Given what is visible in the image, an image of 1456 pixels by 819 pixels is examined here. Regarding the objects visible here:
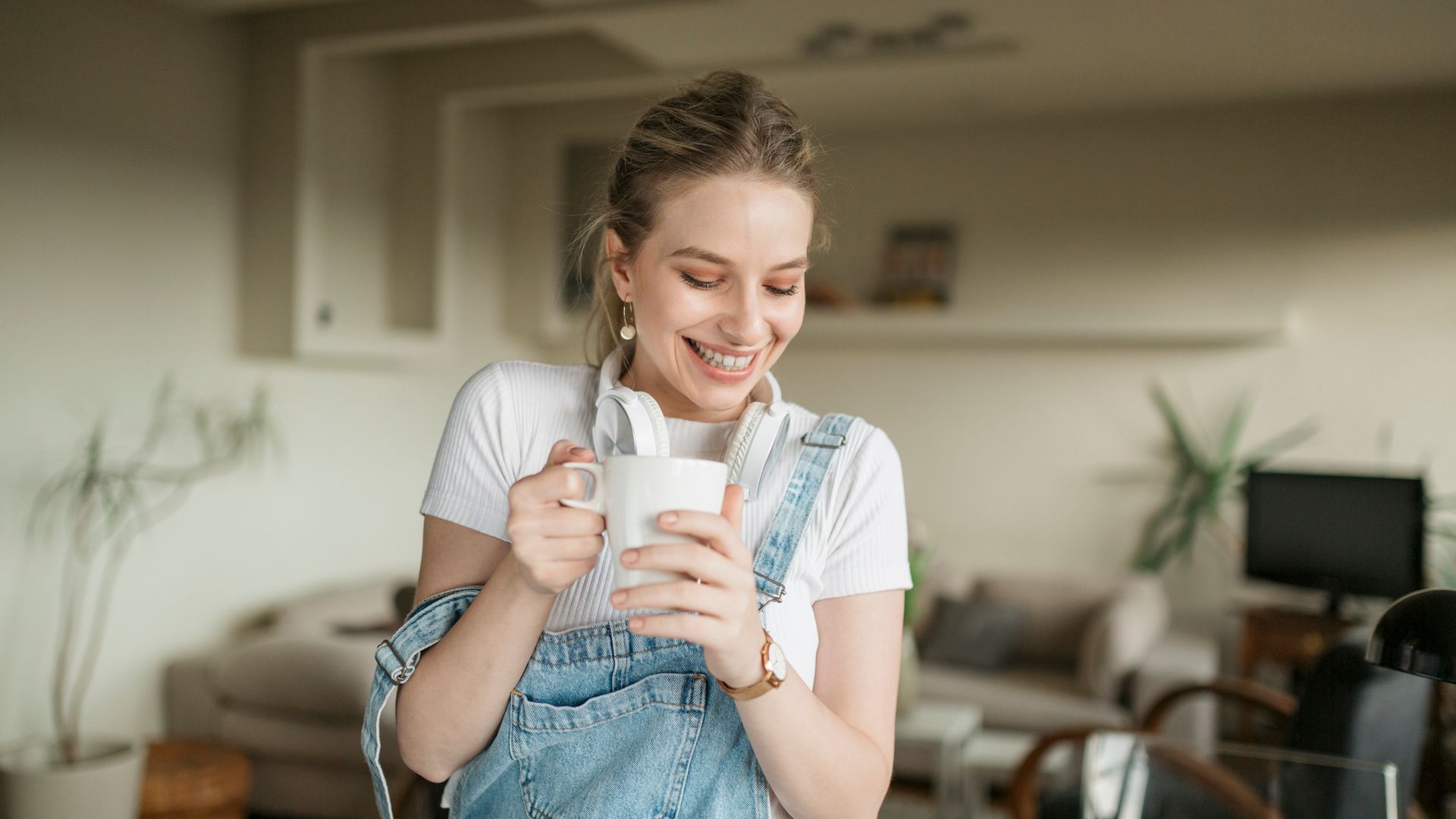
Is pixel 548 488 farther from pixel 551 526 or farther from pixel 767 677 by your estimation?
pixel 767 677

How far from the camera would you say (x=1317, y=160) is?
4.36 metres

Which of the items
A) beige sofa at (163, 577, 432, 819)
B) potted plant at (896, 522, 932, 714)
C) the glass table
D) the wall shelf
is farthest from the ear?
the wall shelf

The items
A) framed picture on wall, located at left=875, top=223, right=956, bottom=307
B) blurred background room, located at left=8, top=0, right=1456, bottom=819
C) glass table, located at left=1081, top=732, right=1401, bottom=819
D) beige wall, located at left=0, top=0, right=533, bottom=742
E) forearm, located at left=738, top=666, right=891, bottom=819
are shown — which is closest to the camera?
forearm, located at left=738, top=666, right=891, bottom=819

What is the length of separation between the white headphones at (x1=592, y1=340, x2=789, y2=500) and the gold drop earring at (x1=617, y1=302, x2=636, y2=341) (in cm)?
6

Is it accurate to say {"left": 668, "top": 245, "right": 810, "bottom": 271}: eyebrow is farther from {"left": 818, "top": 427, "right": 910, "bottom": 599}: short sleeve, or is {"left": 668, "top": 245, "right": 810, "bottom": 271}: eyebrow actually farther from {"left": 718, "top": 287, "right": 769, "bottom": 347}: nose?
{"left": 818, "top": 427, "right": 910, "bottom": 599}: short sleeve

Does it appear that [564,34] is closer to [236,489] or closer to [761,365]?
[236,489]

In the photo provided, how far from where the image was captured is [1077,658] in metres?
4.35

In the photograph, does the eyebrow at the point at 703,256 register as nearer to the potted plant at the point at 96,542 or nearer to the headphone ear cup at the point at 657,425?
the headphone ear cup at the point at 657,425

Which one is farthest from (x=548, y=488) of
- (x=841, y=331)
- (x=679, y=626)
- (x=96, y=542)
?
(x=841, y=331)

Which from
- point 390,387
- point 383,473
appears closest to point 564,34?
point 390,387

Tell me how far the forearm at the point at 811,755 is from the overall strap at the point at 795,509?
108 mm

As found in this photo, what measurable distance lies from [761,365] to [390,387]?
3804 mm

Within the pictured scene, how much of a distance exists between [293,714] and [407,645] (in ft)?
9.05

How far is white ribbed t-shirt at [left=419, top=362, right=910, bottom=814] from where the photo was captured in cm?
92
